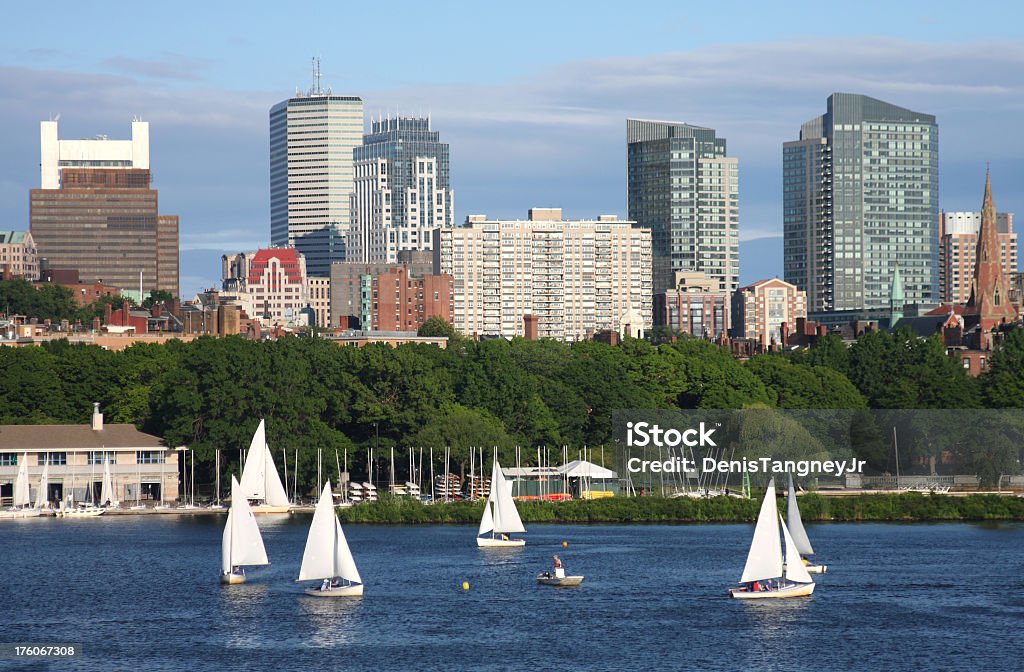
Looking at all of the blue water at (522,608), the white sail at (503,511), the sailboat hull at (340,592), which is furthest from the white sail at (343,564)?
the white sail at (503,511)

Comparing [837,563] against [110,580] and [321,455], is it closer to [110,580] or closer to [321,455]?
[110,580]

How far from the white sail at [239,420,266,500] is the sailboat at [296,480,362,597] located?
45949mm

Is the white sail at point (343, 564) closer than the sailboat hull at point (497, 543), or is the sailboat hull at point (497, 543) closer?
the white sail at point (343, 564)

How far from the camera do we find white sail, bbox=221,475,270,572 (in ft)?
302

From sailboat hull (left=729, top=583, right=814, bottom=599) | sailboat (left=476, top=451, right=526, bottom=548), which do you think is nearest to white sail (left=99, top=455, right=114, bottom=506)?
sailboat (left=476, top=451, right=526, bottom=548)

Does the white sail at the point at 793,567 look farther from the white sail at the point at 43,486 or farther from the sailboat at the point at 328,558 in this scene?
the white sail at the point at 43,486

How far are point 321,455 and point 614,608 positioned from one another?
6138 cm

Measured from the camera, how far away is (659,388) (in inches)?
6624

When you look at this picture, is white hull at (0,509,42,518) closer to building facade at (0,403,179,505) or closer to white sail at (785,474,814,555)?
building facade at (0,403,179,505)

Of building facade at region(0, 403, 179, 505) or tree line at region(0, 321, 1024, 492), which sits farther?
tree line at region(0, 321, 1024, 492)

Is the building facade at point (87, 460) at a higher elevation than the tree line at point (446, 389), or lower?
lower

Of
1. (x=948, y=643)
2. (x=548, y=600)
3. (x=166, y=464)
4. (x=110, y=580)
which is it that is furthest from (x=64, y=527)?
(x=948, y=643)

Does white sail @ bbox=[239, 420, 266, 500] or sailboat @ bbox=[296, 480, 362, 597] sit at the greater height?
white sail @ bbox=[239, 420, 266, 500]

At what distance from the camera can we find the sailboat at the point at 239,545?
92188mm
